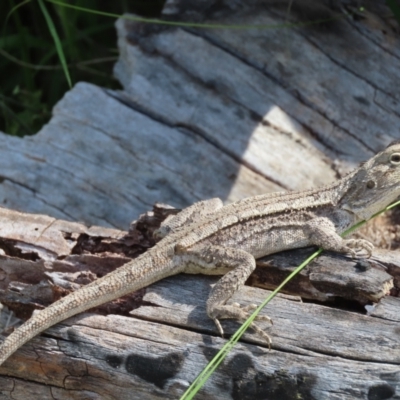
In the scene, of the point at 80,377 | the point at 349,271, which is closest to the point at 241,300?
the point at 349,271

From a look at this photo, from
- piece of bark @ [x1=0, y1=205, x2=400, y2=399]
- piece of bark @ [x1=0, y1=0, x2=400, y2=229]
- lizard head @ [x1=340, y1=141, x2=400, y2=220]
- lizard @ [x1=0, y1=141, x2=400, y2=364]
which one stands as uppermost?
piece of bark @ [x1=0, y1=0, x2=400, y2=229]

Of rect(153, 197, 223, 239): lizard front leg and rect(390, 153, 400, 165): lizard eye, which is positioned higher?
rect(390, 153, 400, 165): lizard eye

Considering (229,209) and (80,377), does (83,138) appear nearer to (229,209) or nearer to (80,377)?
(229,209)

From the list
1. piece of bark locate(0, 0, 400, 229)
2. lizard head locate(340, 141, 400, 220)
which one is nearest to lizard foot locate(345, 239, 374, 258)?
lizard head locate(340, 141, 400, 220)

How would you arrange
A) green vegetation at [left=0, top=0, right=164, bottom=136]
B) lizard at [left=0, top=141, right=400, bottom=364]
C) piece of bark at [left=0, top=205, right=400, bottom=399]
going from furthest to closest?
green vegetation at [left=0, top=0, right=164, bottom=136], lizard at [left=0, top=141, right=400, bottom=364], piece of bark at [left=0, top=205, right=400, bottom=399]

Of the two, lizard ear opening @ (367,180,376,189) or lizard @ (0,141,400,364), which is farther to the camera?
lizard ear opening @ (367,180,376,189)

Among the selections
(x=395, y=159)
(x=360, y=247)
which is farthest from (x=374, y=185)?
(x=360, y=247)

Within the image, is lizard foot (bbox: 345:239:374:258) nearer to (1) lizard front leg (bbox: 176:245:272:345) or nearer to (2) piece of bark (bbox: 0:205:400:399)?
(2) piece of bark (bbox: 0:205:400:399)
